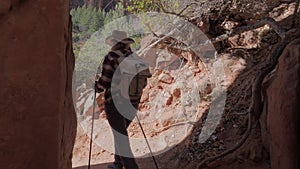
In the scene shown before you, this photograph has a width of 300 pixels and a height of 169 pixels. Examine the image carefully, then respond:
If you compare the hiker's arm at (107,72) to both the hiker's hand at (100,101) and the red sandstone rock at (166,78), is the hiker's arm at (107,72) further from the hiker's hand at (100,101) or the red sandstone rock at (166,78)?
the red sandstone rock at (166,78)

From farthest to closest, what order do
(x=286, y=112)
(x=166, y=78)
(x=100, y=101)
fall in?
(x=166, y=78) < (x=100, y=101) < (x=286, y=112)

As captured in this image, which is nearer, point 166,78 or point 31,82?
point 31,82

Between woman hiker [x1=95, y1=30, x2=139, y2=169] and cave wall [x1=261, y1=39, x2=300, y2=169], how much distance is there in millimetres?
1351

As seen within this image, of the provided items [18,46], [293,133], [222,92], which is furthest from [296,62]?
[222,92]

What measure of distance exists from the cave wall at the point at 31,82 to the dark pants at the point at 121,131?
1584 millimetres

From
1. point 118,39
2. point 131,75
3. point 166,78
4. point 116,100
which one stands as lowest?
point 166,78

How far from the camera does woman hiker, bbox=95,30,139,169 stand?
3.71 m

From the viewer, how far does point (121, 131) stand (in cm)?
390

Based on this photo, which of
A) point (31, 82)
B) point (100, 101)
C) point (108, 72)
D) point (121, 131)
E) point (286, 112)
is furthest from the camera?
point (100, 101)

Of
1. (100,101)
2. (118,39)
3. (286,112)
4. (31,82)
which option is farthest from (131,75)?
(100,101)

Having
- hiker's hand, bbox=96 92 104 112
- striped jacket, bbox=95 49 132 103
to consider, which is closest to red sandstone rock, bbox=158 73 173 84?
hiker's hand, bbox=96 92 104 112

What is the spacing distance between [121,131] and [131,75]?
572 mm

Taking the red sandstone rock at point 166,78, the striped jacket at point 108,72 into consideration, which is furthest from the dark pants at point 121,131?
the red sandstone rock at point 166,78

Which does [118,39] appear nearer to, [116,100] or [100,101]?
[116,100]
